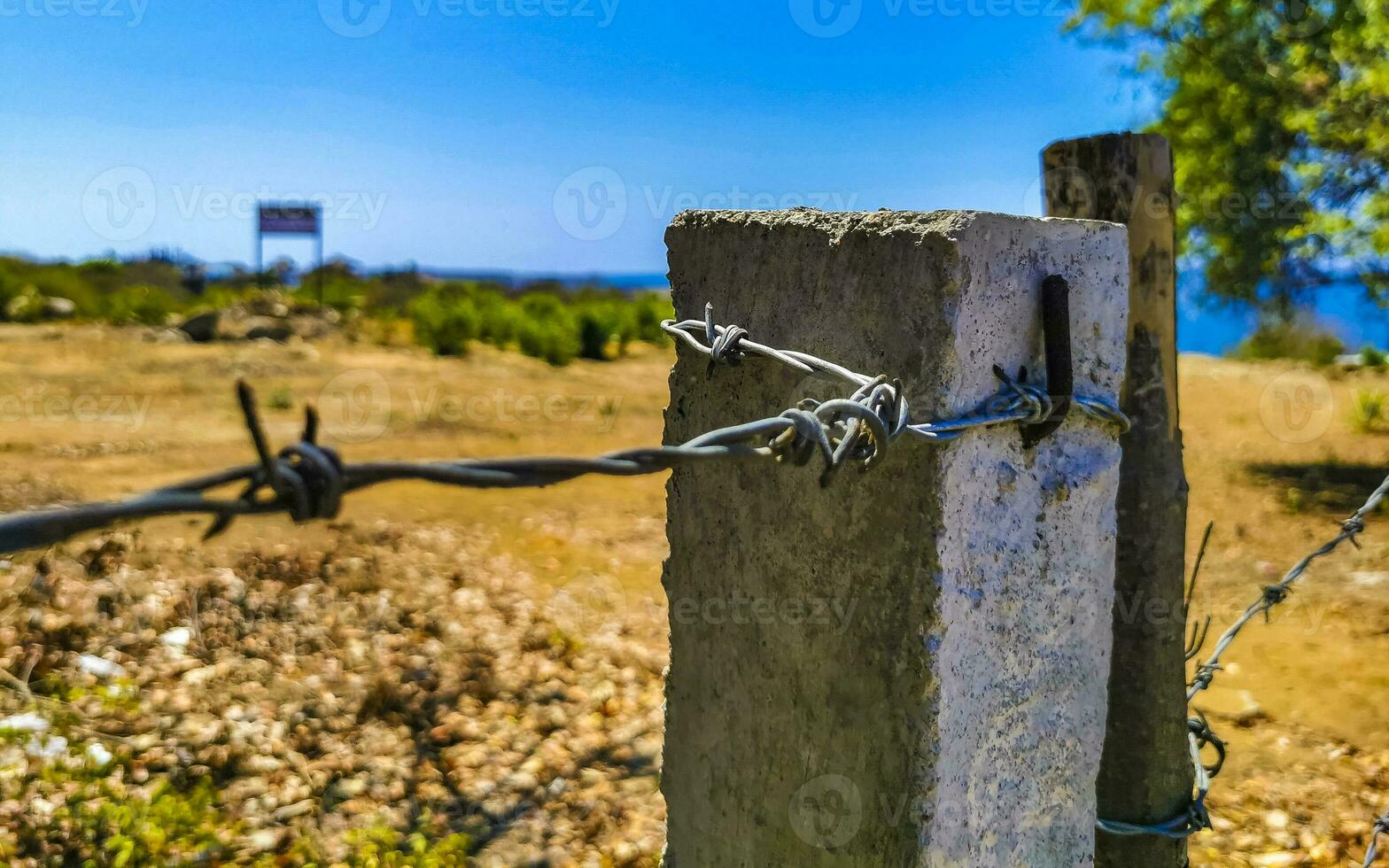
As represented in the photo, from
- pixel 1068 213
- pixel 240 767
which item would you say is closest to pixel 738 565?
pixel 1068 213

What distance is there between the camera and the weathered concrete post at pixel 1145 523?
7.12 feet

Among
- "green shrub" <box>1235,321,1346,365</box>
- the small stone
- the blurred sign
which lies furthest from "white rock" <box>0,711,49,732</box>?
the blurred sign

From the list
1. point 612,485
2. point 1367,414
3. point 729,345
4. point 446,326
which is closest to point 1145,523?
point 729,345

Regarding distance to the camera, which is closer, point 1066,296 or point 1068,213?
point 1066,296

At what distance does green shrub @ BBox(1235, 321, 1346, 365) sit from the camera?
18.0 meters

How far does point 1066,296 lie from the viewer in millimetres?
1545

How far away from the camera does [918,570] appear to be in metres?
1.50

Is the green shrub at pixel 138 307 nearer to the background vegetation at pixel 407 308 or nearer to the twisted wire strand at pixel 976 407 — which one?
the background vegetation at pixel 407 308

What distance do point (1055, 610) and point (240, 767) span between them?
3.12 metres

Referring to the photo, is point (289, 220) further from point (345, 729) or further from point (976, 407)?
point (976, 407)

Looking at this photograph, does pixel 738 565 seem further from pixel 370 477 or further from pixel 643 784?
pixel 643 784

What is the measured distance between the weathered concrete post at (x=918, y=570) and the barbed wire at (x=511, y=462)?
60 millimetres

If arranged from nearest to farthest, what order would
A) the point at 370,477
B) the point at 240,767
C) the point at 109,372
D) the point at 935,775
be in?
1. the point at 370,477
2. the point at 935,775
3. the point at 240,767
4. the point at 109,372

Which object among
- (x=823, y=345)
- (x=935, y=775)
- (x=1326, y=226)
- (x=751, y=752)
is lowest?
(x=751, y=752)
